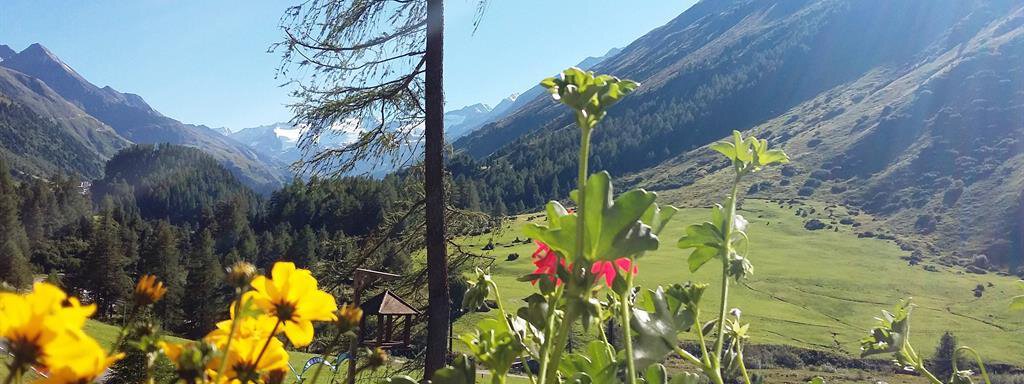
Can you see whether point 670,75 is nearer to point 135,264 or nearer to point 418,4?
point 135,264

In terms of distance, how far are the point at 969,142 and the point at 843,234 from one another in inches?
1122

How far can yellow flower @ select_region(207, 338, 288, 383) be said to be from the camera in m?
0.57

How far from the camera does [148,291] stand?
1.82 ft

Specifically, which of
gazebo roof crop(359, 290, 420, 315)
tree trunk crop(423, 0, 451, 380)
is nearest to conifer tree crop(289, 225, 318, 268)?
gazebo roof crop(359, 290, 420, 315)

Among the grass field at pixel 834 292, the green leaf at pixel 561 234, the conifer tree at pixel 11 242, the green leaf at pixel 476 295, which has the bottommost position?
the grass field at pixel 834 292

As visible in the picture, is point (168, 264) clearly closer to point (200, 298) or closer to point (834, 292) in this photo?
point (200, 298)

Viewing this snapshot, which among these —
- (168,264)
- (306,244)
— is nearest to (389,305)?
(306,244)

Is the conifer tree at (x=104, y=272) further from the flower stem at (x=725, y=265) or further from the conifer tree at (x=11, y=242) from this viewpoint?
the flower stem at (x=725, y=265)

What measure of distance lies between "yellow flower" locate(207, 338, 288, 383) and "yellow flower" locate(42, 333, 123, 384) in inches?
6.2

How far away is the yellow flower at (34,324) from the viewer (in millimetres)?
386

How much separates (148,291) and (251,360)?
10cm

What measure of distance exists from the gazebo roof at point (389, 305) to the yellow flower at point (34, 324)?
735 centimetres

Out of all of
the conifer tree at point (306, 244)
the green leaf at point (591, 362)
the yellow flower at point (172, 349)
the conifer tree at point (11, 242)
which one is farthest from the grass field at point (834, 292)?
the yellow flower at point (172, 349)

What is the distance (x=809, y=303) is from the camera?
185ft
